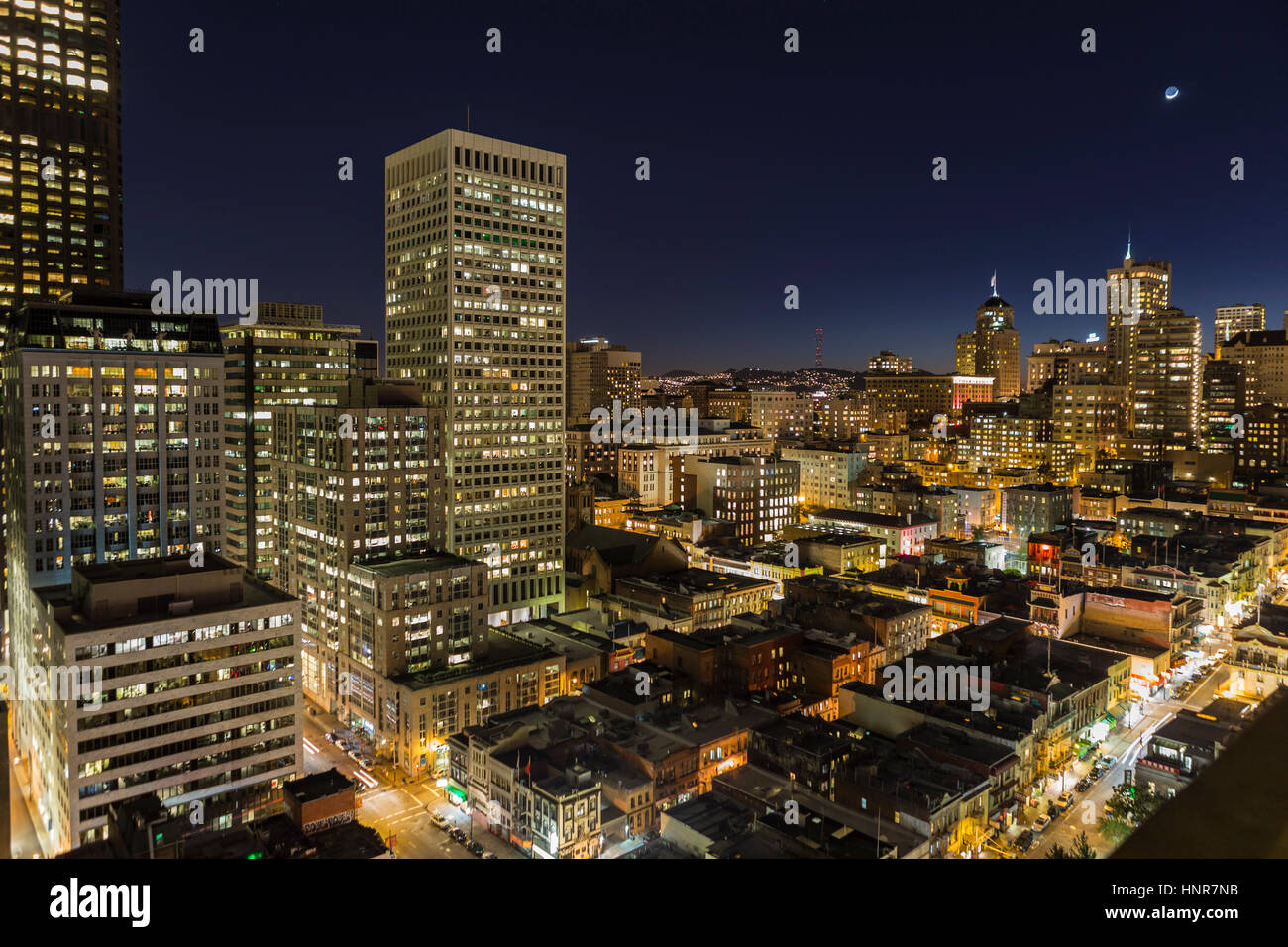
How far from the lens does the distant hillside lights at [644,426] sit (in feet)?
322

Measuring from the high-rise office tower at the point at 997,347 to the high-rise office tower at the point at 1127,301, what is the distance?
147 feet

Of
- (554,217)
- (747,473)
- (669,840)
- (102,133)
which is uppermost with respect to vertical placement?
(102,133)

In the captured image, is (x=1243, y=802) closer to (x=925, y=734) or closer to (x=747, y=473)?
(x=925, y=734)

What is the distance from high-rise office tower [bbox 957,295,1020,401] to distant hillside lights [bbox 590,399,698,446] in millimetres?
79827

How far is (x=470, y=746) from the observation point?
30.5 m

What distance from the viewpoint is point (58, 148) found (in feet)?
195

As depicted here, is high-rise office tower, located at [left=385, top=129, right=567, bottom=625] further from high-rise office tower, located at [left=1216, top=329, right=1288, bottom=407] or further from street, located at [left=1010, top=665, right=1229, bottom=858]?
high-rise office tower, located at [left=1216, top=329, right=1288, bottom=407]

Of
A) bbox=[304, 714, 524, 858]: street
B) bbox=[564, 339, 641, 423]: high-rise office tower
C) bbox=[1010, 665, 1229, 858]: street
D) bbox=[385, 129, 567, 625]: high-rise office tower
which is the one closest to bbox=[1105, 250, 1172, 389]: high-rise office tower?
bbox=[564, 339, 641, 423]: high-rise office tower

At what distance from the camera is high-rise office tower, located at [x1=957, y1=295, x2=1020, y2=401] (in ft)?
555

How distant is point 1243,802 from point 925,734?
32.0 metres

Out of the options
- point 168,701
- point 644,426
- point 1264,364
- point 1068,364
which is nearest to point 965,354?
point 1068,364

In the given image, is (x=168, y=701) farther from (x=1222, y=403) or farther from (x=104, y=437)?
(x=1222, y=403)

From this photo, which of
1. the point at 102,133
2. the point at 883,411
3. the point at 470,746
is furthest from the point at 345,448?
the point at 883,411

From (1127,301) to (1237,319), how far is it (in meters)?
60.9
